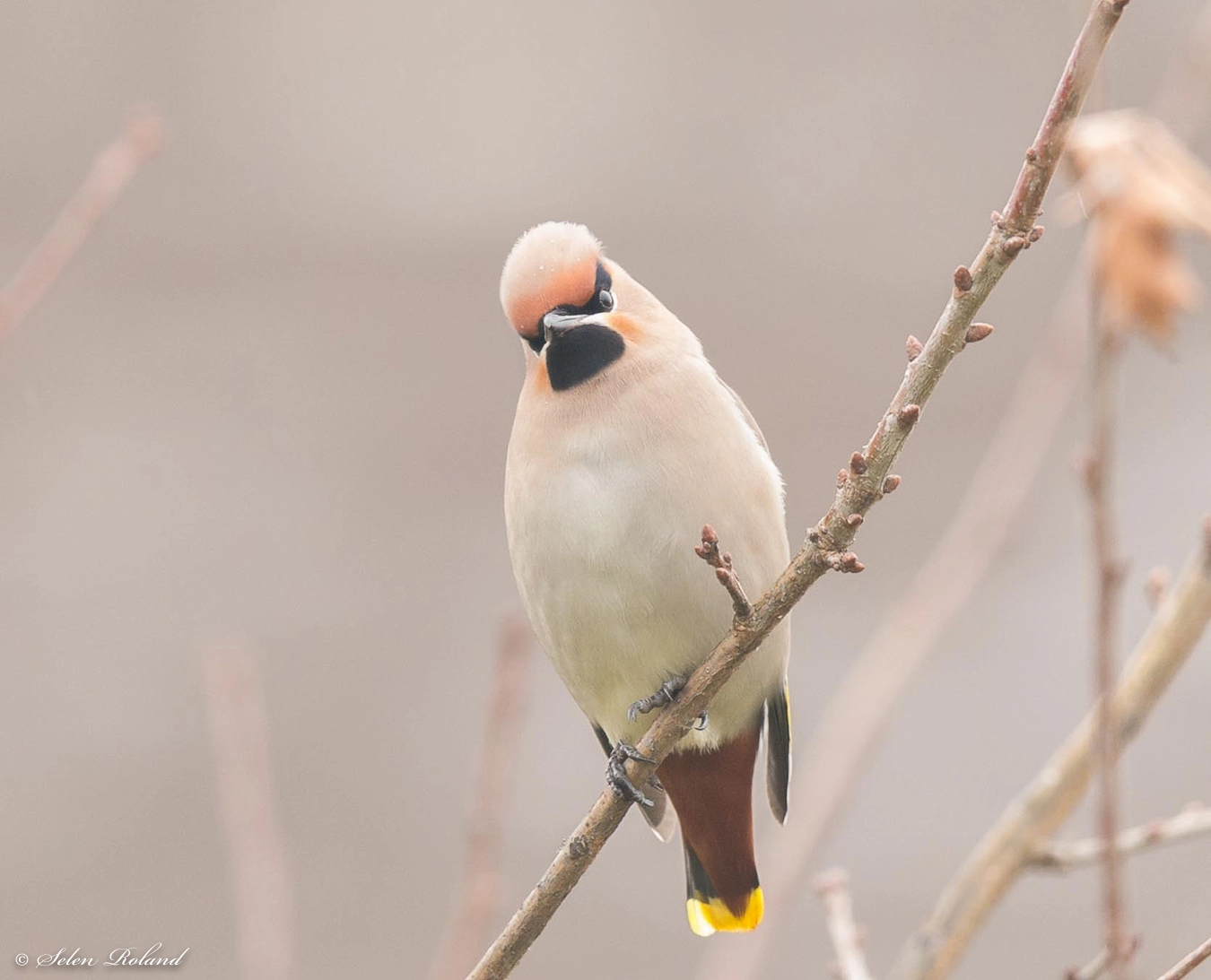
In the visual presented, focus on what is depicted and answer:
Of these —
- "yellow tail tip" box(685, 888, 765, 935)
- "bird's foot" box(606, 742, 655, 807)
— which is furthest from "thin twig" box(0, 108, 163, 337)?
"yellow tail tip" box(685, 888, 765, 935)

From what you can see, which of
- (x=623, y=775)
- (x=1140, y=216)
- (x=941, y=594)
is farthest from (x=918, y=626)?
(x=1140, y=216)

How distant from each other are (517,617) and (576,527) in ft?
1.87

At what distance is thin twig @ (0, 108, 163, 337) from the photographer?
205 centimetres

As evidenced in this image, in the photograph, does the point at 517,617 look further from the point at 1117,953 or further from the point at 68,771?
the point at 68,771

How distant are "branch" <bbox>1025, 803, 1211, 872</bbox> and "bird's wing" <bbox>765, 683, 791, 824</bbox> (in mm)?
874

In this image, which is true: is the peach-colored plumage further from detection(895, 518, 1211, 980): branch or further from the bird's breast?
detection(895, 518, 1211, 980): branch

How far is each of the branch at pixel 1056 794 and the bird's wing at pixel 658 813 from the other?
103 centimetres

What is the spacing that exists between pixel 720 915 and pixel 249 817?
3.59ft

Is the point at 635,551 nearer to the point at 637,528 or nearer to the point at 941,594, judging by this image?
the point at 637,528

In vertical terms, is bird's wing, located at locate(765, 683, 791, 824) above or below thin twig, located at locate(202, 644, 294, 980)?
below

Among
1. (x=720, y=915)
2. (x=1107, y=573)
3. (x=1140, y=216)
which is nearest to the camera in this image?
(x=1140, y=216)

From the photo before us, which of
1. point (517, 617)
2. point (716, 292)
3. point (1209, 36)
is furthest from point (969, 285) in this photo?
point (716, 292)

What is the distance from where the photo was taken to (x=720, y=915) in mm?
3428

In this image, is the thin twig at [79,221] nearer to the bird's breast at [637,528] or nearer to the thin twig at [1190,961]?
the bird's breast at [637,528]
